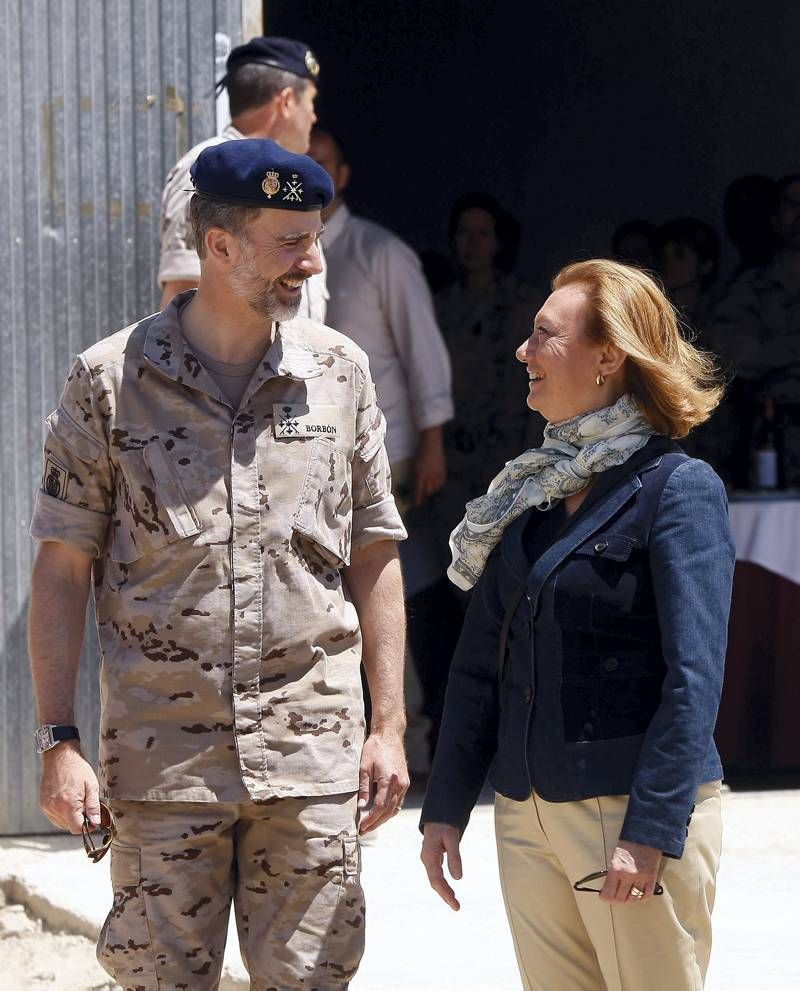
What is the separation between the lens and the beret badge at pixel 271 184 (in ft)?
8.55

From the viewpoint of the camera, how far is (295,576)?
2.64 meters

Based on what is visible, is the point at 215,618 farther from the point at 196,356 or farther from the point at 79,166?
the point at 79,166

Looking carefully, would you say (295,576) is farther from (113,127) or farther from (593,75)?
(593,75)

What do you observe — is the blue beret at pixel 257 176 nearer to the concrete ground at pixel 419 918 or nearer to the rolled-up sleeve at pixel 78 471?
the rolled-up sleeve at pixel 78 471

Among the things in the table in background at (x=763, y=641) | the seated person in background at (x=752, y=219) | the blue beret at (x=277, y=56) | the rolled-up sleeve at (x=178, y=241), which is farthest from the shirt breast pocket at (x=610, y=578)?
the seated person in background at (x=752, y=219)

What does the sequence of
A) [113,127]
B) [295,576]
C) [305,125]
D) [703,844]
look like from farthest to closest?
[113,127] < [305,125] < [295,576] < [703,844]

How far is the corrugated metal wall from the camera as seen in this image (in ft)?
15.8

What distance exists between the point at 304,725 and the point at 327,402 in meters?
0.56

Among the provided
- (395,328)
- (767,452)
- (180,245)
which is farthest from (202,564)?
(767,452)

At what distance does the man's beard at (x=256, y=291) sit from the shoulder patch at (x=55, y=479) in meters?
0.42

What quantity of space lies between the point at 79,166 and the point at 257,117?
2.53 ft

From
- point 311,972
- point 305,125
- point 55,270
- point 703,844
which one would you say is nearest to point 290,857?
point 311,972

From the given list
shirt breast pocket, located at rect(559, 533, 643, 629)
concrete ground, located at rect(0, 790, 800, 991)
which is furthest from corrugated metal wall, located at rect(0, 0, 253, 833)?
shirt breast pocket, located at rect(559, 533, 643, 629)

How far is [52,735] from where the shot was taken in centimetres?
260
